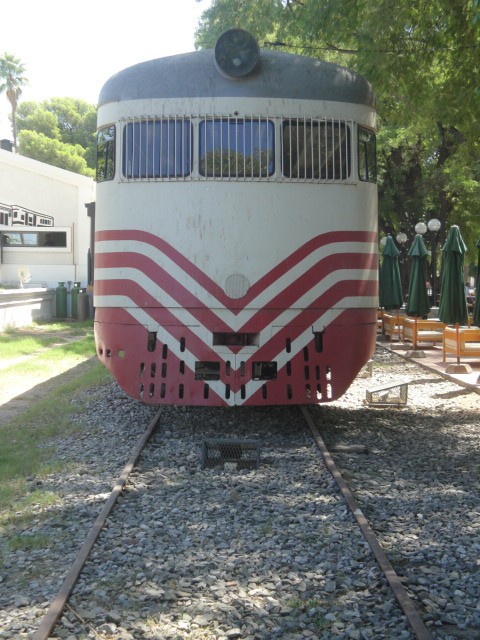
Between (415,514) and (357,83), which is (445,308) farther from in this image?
(415,514)

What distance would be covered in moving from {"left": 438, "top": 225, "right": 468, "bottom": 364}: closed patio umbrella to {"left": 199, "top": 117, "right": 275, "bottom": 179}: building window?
7.36 meters

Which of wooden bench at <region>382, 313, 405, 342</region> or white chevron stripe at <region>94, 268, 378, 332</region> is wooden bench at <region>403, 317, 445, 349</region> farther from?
white chevron stripe at <region>94, 268, 378, 332</region>

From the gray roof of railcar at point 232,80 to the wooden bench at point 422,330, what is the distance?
33.9ft

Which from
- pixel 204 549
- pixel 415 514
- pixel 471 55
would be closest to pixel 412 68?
pixel 471 55

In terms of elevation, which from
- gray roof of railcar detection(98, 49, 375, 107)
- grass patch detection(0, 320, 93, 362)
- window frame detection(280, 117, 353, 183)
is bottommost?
grass patch detection(0, 320, 93, 362)

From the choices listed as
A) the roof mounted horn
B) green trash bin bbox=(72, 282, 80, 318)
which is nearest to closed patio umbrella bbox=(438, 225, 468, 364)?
the roof mounted horn

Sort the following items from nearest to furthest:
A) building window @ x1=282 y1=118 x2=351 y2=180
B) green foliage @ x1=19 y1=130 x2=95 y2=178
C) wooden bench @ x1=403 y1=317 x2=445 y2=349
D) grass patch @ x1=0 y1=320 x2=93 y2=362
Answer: building window @ x1=282 y1=118 x2=351 y2=180, grass patch @ x1=0 y1=320 x2=93 y2=362, wooden bench @ x1=403 y1=317 x2=445 y2=349, green foliage @ x1=19 y1=130 x2=95 y2=178

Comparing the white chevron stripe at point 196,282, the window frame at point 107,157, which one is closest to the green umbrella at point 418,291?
the white chevron stripe at point 196,282

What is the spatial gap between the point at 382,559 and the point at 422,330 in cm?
1484

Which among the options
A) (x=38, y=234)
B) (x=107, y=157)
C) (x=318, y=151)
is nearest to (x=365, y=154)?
(x=318, y=151)

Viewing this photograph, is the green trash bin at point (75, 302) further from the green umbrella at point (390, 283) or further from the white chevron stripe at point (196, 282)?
the white chevron stripe at point (196, 282)

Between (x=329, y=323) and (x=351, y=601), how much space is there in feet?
13.2

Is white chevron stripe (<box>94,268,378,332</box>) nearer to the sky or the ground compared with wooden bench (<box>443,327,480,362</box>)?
nearer to the sky

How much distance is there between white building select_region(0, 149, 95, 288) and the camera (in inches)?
1350
